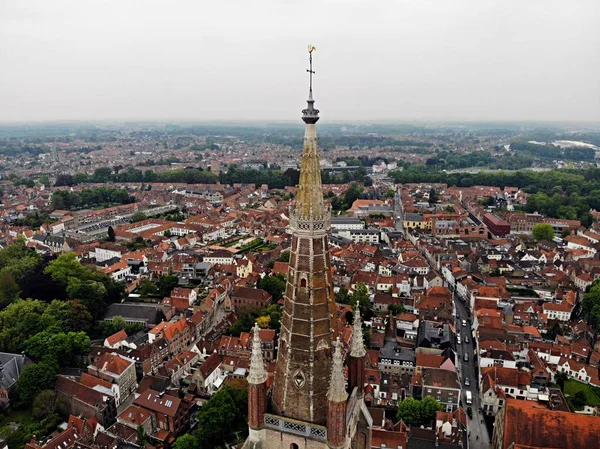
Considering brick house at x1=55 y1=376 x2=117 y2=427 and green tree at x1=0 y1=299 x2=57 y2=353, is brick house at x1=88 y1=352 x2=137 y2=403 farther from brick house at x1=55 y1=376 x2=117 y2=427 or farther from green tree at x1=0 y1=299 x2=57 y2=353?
green tree at x1=0 y1=299 x2=57 y2=353

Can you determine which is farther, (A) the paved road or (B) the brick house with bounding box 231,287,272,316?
(B) the brick house with bounding box 231,287,272,316

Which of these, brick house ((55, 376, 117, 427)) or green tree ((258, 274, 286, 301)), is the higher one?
green tree ((258, 274, 286, 301))

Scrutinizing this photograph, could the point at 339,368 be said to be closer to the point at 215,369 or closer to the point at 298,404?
the point at 298,404

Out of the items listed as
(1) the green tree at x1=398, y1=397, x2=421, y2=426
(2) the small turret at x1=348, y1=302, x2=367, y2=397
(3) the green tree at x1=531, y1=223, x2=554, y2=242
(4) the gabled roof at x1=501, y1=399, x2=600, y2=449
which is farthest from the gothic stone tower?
(3) the green tree at x1=531, y1=223, x2=554, y2=242

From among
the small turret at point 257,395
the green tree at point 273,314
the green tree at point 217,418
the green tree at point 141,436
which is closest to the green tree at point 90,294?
the green tree at point 273,314

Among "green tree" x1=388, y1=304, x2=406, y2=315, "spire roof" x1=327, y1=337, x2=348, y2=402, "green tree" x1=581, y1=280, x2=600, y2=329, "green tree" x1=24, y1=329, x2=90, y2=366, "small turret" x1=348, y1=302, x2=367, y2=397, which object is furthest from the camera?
"green tree" x1=388, y1=304, x2=406, y2=315

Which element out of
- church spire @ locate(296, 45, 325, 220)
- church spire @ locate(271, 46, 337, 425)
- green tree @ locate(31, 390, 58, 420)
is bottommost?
green tree @ locate(31, 390, 58, 420)
